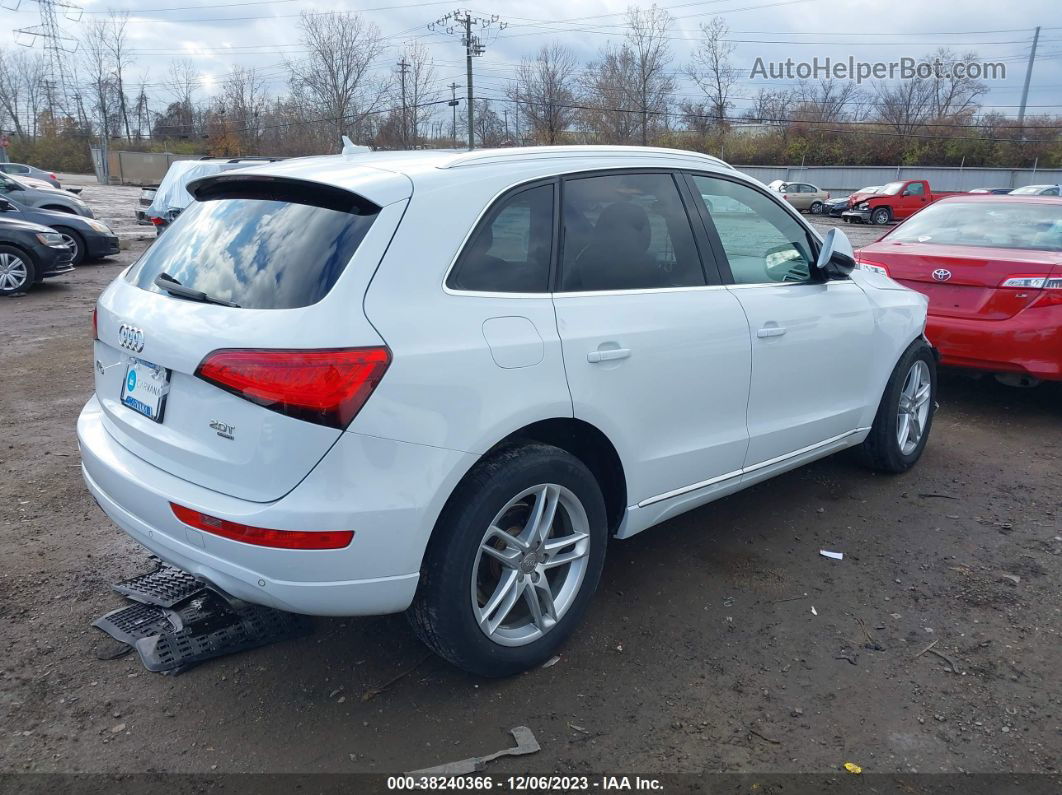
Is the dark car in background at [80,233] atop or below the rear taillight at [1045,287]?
below

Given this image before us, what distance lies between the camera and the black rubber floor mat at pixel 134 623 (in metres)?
3.17

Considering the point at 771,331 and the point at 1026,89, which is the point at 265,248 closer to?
the point at 771,331

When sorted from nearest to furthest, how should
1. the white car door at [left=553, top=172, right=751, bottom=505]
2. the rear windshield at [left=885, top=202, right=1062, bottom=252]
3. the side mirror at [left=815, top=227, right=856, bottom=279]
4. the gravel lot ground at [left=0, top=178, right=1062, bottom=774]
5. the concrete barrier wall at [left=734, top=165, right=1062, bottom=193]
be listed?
the gravel lot ground at [left=0, top=178, right=1062, bottom=774] < the white car door at [left=553, top=172, right=751, bottom=505] < the side mirror at [left=815, top=227, right=856, bottom=279] < the rear windshield at [left=885, top=202, right=1062, bottom=252] < the concrete barrier wall at [left=734, top=165, right=1062, bottom=193]

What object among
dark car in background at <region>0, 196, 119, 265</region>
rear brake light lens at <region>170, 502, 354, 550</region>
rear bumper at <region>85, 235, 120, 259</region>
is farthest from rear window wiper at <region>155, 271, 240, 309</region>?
Result: rear bumper at <region>85, 235, 120, 259</region>

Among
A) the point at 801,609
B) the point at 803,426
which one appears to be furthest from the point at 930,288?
the point at 801,609

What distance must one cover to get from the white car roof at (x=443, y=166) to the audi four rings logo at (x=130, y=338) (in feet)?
2.27

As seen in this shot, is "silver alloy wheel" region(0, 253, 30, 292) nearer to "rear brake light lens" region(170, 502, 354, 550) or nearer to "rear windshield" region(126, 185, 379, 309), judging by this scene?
"rear windshield" region(126, 185, 379, 309)

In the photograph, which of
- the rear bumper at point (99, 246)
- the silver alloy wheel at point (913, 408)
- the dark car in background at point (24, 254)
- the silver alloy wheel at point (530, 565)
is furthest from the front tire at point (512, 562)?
the rear bumper at point (99, 246)

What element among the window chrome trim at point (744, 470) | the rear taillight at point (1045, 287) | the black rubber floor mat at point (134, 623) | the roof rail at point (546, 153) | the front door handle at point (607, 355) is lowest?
the black rubber floor mat at point (134, 623)

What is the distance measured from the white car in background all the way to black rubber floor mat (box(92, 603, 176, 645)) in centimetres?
51

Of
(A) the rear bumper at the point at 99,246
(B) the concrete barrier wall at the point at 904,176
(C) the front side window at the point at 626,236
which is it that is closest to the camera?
(C) the front side window at the point at 626,236

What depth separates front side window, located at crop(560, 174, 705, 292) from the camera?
3.14m

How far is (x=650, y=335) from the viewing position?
317cm

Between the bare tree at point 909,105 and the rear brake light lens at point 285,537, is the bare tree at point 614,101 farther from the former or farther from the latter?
the rear brake light lens at point 285,537
